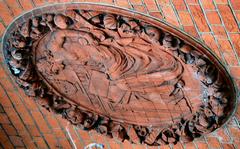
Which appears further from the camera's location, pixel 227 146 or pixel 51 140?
pixel 51 140

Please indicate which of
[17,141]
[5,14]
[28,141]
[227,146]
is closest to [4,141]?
[17,141]

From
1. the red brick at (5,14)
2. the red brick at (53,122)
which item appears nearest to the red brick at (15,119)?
the red brick at (53,122)

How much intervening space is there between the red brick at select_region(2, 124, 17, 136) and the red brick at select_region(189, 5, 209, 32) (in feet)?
6.21

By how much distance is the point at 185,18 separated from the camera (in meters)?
3.17

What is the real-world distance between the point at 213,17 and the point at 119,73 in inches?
31.4

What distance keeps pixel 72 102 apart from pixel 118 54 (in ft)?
2.24

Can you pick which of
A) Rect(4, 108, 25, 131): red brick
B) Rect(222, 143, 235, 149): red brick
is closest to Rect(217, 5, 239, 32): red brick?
Rect(222, 143, 235, 149): red brick

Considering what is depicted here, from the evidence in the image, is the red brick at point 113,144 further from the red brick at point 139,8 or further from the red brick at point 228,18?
the red brick at point 228,18

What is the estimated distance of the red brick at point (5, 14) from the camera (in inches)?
140

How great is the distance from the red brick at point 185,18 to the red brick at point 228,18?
7.4 inches

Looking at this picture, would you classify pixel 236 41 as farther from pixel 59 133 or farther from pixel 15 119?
pixel 15 119

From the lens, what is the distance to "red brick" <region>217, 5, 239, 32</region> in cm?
306

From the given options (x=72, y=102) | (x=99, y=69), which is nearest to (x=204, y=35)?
(x=99, y=69)

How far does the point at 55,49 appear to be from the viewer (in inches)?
142
